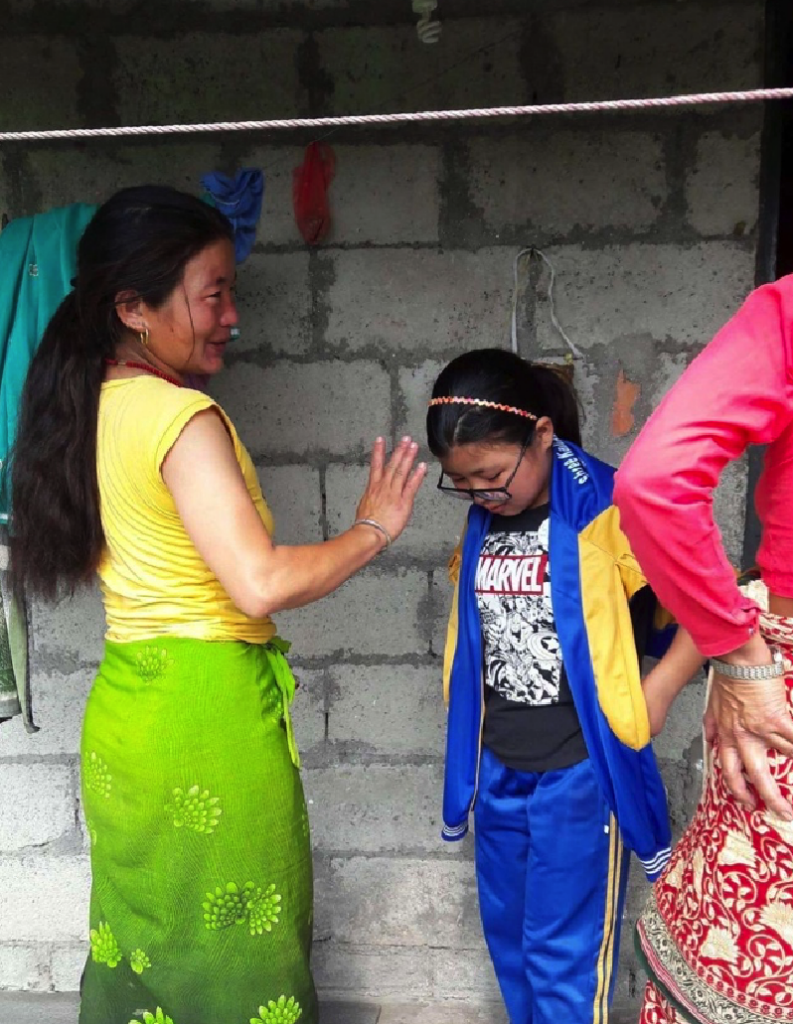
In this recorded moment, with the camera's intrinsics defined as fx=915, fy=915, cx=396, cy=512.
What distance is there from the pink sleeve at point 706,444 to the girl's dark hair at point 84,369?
3.27 ft

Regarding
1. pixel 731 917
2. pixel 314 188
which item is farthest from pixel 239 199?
pixel 731 917

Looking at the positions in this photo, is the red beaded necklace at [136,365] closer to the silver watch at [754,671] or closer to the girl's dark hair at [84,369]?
the girl's dark hair at [84,369]

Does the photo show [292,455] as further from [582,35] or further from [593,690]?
[582,35]

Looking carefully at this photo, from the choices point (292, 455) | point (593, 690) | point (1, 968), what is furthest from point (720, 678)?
point (1, 968)

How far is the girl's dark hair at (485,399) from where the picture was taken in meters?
1.82

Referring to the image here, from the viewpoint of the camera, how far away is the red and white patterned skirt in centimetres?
123

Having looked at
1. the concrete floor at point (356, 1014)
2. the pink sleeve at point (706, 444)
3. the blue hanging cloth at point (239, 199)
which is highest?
the blue hanging cloth at point (239, 199)

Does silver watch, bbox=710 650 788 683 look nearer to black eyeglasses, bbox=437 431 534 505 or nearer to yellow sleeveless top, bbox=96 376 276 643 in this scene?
black eyeglasses, bbox=437 431 534 505

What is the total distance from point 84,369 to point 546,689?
3.61 ft

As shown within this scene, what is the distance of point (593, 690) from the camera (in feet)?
5.90

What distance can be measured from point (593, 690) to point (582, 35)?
1543 mm

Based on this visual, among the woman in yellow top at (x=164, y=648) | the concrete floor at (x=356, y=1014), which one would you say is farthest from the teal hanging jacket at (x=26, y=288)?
the concrete floor at (x=356, y=1014)

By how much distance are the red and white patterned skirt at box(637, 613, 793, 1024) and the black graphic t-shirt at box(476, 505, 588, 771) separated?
1.64ft

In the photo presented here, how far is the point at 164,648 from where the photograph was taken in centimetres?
170
